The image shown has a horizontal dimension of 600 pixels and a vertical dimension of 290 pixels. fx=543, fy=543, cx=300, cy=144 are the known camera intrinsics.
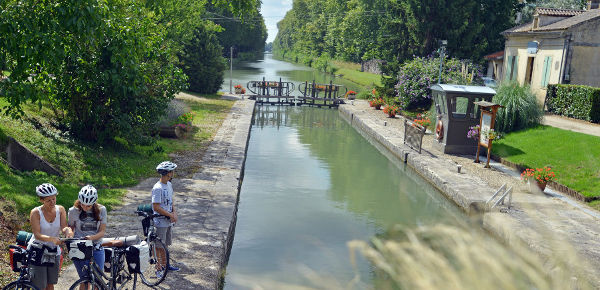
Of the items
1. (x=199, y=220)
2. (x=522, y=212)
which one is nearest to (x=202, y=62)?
(x=199, y=220)

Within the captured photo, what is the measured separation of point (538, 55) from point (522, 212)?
18.5m

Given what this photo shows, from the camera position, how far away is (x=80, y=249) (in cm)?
590

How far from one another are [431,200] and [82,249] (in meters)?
11.4

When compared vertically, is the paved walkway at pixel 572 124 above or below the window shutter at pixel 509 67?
below

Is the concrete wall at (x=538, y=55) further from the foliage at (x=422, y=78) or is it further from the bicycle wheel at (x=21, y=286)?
the bicycle wheel at (x=21, y=286)

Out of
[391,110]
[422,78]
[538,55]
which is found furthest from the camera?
[391,110]

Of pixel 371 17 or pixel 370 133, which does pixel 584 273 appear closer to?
pixel 370 133

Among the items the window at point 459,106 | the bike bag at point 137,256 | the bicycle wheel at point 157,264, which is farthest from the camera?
the window at point 459,106

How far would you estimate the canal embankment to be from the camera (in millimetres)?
10148

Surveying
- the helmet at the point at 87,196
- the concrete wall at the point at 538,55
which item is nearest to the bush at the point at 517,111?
the concrete wall at the point at 538,55

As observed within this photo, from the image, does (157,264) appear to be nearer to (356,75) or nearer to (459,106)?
(459,106)

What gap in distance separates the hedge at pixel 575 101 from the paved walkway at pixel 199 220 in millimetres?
14627

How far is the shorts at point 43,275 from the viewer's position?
Answer: 5.81m

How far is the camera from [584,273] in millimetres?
9188
